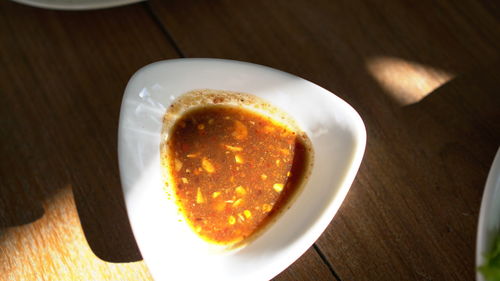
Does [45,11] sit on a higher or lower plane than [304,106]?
lower

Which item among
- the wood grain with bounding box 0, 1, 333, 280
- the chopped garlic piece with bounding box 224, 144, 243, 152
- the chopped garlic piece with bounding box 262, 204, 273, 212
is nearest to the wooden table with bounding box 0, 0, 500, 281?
the wood grain with bounding box 0, 1, 333, 280

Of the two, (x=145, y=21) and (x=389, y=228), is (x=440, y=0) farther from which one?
(x=145, y=21)

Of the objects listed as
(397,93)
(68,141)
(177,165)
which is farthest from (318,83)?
(68,141)

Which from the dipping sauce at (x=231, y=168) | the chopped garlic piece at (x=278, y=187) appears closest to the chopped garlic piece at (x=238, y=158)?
the dipping sauce at (x=231, y=168)

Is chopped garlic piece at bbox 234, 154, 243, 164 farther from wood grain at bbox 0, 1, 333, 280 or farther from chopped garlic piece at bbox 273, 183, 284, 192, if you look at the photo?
wood grain at bbox 0, 1, 333, 280

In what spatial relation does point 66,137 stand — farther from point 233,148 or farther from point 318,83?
point 318,83

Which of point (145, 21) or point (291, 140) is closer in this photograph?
point (291, 140)

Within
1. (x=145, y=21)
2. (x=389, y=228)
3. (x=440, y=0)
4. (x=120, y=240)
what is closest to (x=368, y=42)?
(x=440, y=0)
